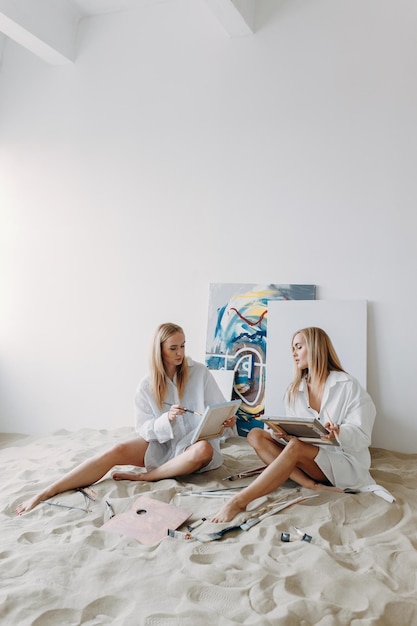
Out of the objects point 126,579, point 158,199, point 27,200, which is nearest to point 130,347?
point 158,199

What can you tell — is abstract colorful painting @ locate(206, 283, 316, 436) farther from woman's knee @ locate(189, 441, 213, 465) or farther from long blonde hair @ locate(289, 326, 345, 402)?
woman's knee @ locate(189, 441, 213, 465)

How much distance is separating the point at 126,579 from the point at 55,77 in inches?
193

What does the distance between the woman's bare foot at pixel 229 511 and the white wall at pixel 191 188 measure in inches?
70.1

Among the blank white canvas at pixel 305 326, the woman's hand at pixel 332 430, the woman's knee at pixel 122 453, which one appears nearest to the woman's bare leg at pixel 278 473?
the woman's hand at pixel 332 430

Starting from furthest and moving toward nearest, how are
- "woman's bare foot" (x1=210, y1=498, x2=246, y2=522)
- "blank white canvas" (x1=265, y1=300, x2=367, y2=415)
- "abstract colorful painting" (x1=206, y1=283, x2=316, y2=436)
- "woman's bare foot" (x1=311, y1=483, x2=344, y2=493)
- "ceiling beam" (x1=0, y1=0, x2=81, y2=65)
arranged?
"ceiling beam" (x1=0, y1=0, x2=81, y2=65) < "abstract colorful painting" (x1=206, y1=283, x2=316, y2=436) < "blank white canvas" (x1=265, y1=300, x2=367, y2=415) < "woman's bare foot" (x1=311, y1=483, x2=344, y2=493) < "woman's bare foot" (x1=210, y1=498, x2=246, y2=522)

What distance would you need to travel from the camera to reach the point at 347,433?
116 inches

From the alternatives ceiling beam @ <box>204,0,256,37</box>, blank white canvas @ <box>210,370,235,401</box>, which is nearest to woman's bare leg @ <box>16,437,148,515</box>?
blank white canvas @ <box>210,370,235,401</box>

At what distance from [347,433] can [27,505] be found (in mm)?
1713

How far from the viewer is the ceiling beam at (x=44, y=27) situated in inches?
183

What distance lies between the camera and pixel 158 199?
497cm

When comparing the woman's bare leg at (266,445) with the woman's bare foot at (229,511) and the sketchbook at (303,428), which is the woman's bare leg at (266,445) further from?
the woman's bare foot at (229,511)

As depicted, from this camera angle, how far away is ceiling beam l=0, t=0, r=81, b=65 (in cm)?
465

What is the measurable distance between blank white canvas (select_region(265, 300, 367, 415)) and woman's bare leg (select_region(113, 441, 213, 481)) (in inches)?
47.8

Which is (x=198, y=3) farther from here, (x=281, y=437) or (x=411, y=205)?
(x=281, y=437)
